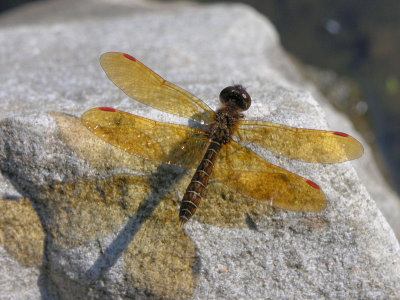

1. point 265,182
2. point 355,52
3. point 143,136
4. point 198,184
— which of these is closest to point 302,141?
point 265,182

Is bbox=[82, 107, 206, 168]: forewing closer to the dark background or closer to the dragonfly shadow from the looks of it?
the dragonfly shadow

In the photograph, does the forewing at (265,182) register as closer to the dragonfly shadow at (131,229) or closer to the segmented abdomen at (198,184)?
the segmented abdomen at (198,184)

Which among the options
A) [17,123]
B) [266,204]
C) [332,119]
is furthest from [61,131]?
[332,119]

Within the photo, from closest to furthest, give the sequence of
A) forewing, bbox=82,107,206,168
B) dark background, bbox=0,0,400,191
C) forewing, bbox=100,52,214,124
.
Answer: forewing, bbox=82,107,206,168
forewing, bbox=100,52,214,124
dark background, bbox=0,0,400,191

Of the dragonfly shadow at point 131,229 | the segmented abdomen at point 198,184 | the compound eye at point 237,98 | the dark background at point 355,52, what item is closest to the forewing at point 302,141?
the compound eye at point 237,98

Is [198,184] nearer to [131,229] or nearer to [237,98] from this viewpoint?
[131,229]

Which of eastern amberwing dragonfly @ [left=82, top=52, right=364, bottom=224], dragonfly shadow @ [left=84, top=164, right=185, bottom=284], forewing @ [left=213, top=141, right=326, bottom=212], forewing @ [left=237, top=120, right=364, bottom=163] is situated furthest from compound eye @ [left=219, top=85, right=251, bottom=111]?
dragonfly shadow @ [left=84, top=164, right=185, bottom=284]

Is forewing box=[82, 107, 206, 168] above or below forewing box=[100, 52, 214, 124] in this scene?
below
